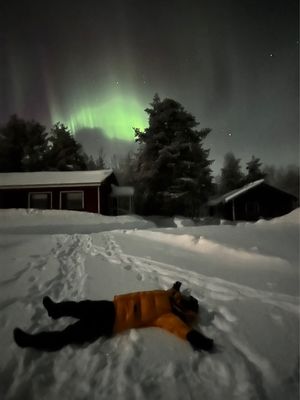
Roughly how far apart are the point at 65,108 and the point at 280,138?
3.82 feet

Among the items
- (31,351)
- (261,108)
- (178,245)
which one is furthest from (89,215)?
(261,108)

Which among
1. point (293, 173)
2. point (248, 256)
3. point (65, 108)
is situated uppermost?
point (65, 108)

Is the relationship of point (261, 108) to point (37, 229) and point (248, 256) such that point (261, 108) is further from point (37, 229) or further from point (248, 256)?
point (37, 229)

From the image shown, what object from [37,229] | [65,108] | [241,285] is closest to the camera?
[241,285]

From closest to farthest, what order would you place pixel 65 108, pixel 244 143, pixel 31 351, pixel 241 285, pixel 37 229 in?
pixel 31 351 < pixel 241 285 < pixel 37 229 < pixel 65 108 < pixel 244 143

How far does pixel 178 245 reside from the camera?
4.40ft

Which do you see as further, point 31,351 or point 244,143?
point 244,143

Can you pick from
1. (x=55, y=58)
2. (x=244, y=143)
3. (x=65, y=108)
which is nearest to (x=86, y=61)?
(x=55, y=58)

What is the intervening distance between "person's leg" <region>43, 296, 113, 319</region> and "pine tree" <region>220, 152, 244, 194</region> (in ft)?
2.65

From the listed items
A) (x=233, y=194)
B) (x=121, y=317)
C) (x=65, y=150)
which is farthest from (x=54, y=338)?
(x=233, y=194)

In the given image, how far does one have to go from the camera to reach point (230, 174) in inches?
54.8

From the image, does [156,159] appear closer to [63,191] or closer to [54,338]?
[63,191]

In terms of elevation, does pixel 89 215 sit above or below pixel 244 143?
below

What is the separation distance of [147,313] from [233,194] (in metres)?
0.76
